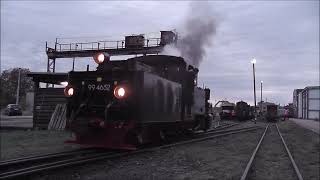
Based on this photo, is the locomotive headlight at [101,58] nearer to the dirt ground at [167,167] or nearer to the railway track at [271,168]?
the dirt ground at [167,167]

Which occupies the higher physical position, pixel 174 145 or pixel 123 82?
pixel 123 82

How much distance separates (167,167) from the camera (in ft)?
37.9

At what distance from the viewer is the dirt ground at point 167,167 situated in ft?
32.7

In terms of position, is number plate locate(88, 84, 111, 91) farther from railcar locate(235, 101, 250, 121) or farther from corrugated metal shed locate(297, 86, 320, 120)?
corrugated metal shed locate(297, 86, 320, 120)

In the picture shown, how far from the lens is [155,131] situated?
1580cm

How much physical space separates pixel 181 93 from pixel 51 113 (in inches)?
439

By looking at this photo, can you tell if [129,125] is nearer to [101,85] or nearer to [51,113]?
[101,85]

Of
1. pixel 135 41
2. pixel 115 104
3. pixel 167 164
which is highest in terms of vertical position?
pixel 135 41

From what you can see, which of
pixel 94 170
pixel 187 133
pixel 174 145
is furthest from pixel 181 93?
pixel 94 170

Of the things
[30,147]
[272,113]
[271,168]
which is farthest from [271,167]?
[272,113]

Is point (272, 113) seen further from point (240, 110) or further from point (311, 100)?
point (311, 100)

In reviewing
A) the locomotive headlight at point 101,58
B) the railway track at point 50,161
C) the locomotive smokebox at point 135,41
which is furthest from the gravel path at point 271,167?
the locomotive smokebox at point 135,41

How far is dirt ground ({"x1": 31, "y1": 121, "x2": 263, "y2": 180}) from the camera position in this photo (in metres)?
9.95

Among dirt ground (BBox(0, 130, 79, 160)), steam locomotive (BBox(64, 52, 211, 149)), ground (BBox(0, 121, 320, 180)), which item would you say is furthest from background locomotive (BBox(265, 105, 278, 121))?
steam locomotive (BBox(64, 52, 211, 149))
